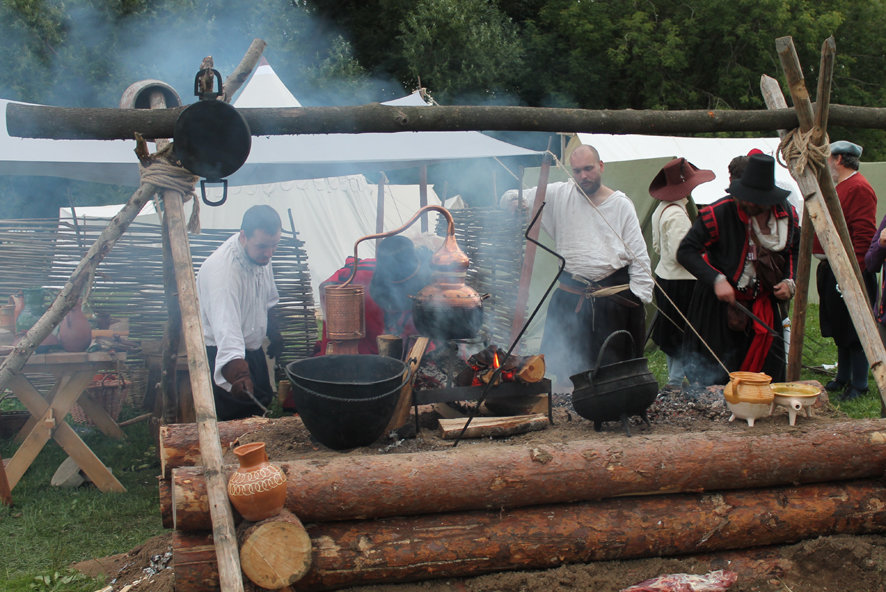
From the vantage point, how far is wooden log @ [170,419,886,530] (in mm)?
2766

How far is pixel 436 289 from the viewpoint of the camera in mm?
3768

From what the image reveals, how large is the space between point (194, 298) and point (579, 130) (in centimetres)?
191

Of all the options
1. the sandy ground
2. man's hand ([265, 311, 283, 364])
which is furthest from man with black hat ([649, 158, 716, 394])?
man's hand ([265, 311, 283, 364])

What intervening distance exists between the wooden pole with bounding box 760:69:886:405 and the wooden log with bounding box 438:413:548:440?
Result: 1.53m

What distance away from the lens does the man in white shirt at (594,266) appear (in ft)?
14.9

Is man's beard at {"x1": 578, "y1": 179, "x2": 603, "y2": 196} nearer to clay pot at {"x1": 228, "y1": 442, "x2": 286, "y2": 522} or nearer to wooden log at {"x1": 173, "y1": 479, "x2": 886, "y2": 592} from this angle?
wooden log at {"x1": 173, "y1": 479, "x2": 886, "y2": 592}

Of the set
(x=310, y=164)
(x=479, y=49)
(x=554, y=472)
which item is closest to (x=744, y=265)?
(x=554, y=472)

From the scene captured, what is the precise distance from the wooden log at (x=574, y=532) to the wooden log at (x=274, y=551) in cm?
18

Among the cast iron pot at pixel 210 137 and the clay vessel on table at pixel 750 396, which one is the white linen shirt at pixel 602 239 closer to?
A: the clay vessel on table at pixel 750 396

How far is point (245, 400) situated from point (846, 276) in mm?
3268

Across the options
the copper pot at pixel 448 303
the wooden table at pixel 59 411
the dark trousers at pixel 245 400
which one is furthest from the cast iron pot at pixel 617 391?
the wooden table at pixel 59 411

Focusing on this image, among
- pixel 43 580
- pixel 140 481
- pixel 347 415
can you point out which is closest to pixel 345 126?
A: pixel 347 415

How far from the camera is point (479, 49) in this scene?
16953 mm

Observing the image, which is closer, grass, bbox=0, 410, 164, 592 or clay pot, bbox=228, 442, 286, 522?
clay pot, bbox=228, 442, 286, 522
